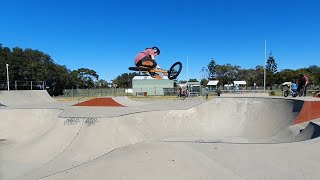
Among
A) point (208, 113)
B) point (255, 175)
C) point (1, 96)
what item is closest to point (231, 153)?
point (255, 175)

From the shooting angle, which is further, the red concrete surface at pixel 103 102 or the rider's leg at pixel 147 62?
the rider's leg at pixel 147 62

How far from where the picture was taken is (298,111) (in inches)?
433

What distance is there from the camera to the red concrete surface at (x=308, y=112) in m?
10.4

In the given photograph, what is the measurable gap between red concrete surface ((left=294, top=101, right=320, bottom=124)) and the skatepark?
0.11 feet

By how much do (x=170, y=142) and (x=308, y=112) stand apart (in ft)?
22.0

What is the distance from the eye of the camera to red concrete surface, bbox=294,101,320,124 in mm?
10383

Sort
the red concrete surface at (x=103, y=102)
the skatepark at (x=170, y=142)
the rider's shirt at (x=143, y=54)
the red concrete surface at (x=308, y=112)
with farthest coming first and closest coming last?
1. the rider's shirt at (x=143, y=54)
2. the red concrete surface at (x=103, y=102)
3. the red concrete surface at (x=308, y=112)
4. the skatepark at (x=170, y=142)

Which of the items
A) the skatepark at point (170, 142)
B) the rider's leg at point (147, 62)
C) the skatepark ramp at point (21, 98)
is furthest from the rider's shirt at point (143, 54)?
the skatepark at point (170, 142)

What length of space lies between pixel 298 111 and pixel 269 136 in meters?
1.64

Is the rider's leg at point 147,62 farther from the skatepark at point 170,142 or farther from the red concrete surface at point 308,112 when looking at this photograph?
the red concrete surface at point 308,112

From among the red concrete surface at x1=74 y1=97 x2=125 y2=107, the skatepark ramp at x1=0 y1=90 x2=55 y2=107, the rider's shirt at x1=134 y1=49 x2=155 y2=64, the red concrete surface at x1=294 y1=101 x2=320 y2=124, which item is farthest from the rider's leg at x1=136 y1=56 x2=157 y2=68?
the red concrete surface at x1=294 y1=101 x2=320 y2=124

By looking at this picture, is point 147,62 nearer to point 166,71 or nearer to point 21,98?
point 166,71

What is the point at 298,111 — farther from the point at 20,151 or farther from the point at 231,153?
the point at 20,151

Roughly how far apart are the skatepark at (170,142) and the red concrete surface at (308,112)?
0.11 feet
